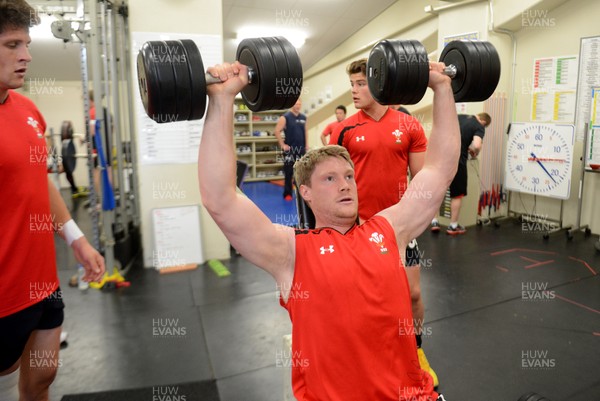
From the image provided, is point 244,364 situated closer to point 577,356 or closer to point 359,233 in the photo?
point 359,233

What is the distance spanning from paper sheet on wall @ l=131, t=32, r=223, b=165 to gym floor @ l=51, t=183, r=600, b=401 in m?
0.99

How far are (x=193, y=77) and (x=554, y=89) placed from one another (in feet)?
16.1

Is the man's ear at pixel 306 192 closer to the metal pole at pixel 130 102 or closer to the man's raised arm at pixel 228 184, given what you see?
the man's raised arm at pixel 228 184

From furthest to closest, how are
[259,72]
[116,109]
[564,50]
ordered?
[564,50]
[116,109]
[259,72]

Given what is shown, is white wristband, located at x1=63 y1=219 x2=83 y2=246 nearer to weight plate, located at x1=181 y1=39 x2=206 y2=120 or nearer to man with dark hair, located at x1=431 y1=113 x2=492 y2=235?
weight plate, located at x1=181 y1=39 x2=206 y2=120

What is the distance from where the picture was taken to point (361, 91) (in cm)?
212

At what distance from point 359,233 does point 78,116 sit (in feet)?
29.6

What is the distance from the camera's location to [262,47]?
1.15 meters

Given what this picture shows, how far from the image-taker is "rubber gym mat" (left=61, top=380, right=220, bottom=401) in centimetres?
202

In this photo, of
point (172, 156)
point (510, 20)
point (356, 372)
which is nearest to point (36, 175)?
point (356, 372)

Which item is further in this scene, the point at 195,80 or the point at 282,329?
the point at 282,329

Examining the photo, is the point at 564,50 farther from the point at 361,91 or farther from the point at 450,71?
the point at 450,71

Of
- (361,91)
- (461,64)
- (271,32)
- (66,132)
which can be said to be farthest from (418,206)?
(271,32)

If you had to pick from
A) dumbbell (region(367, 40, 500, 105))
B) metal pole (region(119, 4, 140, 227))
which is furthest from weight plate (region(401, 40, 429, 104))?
metal pole (region(119, 4, 140, 227))
